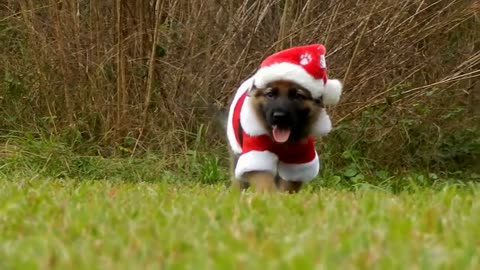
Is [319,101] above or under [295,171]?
above

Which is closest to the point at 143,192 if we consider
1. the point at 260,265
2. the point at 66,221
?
the point at 66,221

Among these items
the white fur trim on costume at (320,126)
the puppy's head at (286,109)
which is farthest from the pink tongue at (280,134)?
the white fur trim on costume at (320,126)

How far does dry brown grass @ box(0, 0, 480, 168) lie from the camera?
10.1 metres

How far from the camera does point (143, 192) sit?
5734mm

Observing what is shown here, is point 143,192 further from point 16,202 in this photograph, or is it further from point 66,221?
point 66,221

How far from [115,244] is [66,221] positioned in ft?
2.33

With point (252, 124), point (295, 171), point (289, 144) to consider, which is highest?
point (252, 124)

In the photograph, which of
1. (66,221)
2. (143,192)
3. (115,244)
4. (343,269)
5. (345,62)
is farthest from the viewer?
(345,62)

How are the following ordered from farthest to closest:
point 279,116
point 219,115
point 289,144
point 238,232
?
point 219,115
point 289,144
point 279,116
point 238,232

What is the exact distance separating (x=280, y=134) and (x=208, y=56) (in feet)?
12.7

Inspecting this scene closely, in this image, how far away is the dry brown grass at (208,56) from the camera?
10.1 metres

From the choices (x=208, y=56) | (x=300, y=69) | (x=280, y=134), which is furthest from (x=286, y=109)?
(x=208, y=56)

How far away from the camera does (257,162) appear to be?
656cm

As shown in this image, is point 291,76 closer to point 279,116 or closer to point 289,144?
point 279,116
